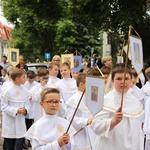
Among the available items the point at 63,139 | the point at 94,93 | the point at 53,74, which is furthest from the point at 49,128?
the point at 53,74

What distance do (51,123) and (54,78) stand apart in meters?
4.29

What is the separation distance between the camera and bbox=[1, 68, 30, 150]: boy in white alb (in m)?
7.21

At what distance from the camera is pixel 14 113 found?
7.18 metres

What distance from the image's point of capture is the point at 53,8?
2458cm

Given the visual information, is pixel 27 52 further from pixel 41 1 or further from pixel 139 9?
pixel 139 9

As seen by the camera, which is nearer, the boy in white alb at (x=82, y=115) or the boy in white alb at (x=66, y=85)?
the boy in white alb at (x=82, y=115)

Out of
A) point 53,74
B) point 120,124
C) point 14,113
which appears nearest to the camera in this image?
point 120,124

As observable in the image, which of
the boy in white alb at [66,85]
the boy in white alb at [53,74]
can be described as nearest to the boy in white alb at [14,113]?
the boy in white alb at [66,85]

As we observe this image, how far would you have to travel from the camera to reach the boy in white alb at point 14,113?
7.21 m

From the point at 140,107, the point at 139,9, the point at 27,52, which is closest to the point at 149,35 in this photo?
the point at 139,9

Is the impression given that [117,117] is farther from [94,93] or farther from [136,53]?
[136,53]

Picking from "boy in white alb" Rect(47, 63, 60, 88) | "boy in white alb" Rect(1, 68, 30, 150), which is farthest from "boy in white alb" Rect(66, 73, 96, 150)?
"boy in white alb" Rect(47, 63, 60, 88)

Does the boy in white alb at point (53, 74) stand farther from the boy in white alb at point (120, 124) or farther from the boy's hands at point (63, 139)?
the boy's hands at point (63, 139)

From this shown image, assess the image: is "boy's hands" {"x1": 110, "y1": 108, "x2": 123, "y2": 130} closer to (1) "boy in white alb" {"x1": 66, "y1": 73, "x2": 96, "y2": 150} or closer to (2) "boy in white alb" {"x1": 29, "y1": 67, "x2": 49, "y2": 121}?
(1) "boy in white alb" {"x1": 66, "y1": 73, "x2": 96, "y2": 150}
